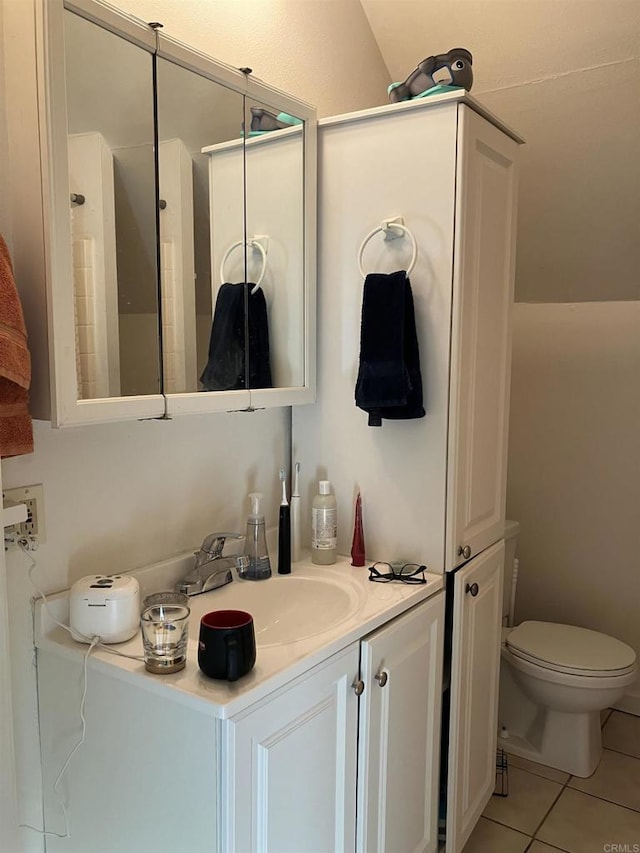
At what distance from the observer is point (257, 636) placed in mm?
1573

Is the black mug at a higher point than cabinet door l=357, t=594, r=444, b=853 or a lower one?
higher

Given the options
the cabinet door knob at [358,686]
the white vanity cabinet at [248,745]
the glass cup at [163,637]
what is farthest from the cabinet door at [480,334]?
the glass cup at [163,637]

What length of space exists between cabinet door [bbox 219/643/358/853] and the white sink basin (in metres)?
0.21

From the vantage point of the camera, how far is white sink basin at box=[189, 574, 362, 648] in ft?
5.19

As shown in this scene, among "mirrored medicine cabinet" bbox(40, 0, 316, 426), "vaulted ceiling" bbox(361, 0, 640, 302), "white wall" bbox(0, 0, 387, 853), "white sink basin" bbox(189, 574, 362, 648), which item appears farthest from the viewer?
"vaulted ceiling" bbox(361, 0, 640, 302)

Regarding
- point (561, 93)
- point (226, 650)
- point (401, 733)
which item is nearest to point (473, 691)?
point (401, 733)

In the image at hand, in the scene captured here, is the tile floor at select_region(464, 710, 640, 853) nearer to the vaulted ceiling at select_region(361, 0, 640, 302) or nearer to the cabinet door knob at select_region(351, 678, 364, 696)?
the cabinet door knob at select_region(351, 678, 364, 696)

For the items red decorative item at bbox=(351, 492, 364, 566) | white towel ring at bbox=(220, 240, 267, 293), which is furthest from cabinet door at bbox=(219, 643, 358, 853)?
white towel ring at bbox=(220, 240, 267, 293)

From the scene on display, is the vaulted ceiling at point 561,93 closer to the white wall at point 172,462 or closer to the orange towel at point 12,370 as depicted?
the white wall at point 172,462

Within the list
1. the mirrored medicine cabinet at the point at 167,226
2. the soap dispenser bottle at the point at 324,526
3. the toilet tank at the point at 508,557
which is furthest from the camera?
the toilet tank at the point at 508,557

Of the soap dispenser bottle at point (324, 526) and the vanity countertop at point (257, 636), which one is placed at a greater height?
the soap dispenser bottle at point (324, 526)

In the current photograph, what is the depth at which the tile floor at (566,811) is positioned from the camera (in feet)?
6.76

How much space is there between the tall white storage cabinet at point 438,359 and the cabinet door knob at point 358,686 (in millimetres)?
426

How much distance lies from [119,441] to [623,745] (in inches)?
87.5
